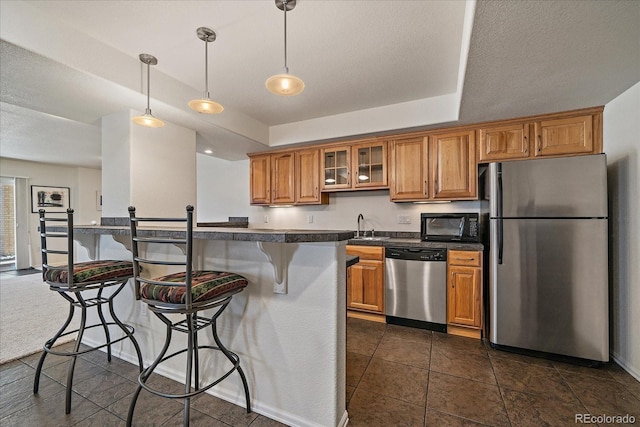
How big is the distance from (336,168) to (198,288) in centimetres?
271

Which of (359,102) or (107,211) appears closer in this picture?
(107,211)

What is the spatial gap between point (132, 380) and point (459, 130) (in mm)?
3718

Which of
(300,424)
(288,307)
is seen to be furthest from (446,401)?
(288,307)

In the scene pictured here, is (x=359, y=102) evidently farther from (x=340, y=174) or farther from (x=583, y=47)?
(x=583, y=47)

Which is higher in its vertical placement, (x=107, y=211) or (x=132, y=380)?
(x=107, y=211)

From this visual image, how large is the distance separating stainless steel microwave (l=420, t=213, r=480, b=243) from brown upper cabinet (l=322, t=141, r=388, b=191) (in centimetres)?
68

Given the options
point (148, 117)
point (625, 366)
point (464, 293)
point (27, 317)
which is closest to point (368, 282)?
point (464, 293)

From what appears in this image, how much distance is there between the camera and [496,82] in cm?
213

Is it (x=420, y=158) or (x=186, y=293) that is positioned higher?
(x=420, y=158)

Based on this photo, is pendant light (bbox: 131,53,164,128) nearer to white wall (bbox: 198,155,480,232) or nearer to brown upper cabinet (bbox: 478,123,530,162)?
white wall (bbox: 198,155,480,232)

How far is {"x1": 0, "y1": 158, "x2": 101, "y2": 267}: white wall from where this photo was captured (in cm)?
578

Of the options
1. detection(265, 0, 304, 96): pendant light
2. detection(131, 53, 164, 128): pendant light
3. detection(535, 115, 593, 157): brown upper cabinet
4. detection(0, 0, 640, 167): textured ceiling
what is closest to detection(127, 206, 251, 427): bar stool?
detection(265, 0, 304, 96): pendant light

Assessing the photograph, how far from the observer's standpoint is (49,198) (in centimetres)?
622

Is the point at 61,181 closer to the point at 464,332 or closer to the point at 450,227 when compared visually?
the point at 450,227
